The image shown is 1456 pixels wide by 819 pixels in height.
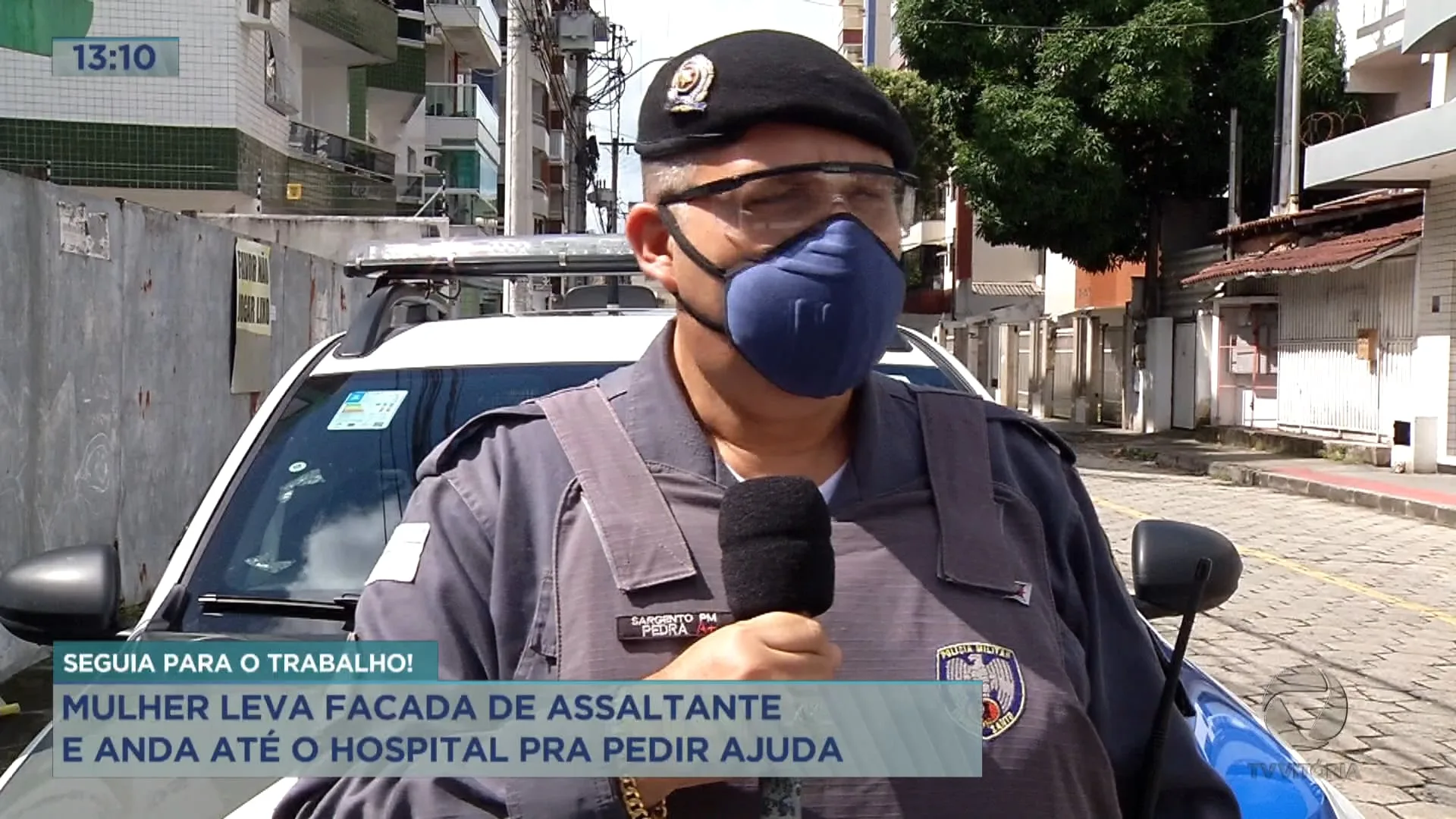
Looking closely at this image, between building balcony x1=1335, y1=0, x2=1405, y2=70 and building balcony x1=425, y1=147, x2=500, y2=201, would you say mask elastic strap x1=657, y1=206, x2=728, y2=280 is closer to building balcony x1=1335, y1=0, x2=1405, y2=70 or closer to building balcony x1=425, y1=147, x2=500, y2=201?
building balcony x1=1335, y1=0, x2=1405, y2=70

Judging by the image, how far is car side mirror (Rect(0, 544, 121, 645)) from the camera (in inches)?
95.8

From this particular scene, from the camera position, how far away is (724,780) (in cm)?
134

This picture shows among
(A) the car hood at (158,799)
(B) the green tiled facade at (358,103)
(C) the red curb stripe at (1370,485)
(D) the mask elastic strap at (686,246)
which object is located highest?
(B) the green tiled facade at (358,103)

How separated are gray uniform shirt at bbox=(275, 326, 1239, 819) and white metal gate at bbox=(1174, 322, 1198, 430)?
75.0 feet

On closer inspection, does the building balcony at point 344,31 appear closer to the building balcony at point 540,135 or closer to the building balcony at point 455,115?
the building balcony at point 455,115

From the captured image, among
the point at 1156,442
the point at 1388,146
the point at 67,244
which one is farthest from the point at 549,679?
the point at 1156,442

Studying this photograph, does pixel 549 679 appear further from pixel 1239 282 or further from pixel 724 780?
pixel 1239 282

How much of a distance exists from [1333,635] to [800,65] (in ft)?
23.9

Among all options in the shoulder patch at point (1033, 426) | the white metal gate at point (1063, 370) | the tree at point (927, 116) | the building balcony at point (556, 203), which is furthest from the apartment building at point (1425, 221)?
the building balcony at point (556, 203)

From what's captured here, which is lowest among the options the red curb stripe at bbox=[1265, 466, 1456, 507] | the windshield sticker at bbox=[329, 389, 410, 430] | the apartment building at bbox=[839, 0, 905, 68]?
the red curb stripe at bbox=[1265, 466, 1456, 507]

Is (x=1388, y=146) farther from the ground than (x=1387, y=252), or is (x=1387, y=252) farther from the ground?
(x=1388, y=146)

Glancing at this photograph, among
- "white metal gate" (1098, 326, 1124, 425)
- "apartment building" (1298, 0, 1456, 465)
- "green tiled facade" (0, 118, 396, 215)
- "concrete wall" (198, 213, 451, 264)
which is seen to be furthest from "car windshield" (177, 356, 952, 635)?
"white metal gate" (1098, 326, 1124, 425)

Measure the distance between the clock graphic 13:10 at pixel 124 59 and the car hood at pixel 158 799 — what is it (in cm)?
1632

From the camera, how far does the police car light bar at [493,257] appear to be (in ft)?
12.0
